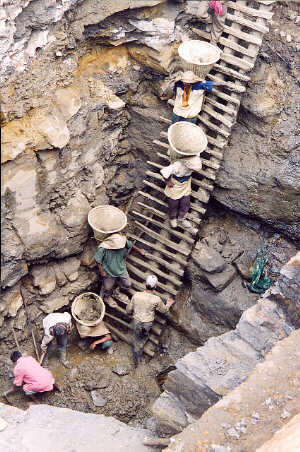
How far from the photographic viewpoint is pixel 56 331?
6801mm

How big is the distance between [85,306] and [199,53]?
151 inches

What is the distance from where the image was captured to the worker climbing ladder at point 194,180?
7059 millimetres

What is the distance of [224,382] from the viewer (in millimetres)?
4875

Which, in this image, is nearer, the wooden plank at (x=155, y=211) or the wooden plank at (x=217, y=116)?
the wooden plank at (x=217, y=116)

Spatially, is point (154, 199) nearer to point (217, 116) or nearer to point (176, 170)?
point (176, 170)

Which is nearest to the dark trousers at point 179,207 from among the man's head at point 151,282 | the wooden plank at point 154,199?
the wooden plank at point 154,199

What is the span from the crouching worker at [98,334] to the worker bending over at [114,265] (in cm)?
40

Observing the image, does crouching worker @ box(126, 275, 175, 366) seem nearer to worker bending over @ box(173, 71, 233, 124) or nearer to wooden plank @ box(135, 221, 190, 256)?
wooden plank @ box(135, 221, 190, 256)

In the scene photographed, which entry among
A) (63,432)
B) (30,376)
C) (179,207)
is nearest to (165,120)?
(179,207)

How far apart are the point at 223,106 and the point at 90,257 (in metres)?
2.78

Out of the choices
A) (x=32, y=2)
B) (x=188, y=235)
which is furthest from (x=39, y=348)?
(x=32, y=2)

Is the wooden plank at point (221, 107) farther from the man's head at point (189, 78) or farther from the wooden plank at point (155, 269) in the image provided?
the wooden plank at point (155, 269)

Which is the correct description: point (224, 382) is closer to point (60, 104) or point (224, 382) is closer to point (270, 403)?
point (270, 403)

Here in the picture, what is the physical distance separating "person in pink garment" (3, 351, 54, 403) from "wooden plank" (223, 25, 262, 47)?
4.88 meters
